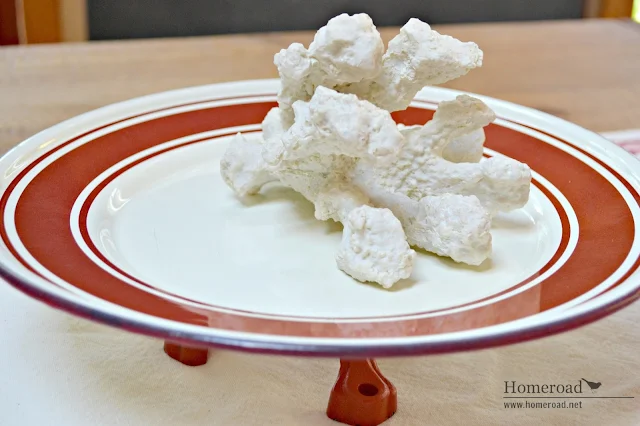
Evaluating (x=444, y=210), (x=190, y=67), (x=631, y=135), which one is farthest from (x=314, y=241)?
(x=190, y=67)

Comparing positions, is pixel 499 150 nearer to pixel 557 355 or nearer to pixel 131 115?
pixel 557 355

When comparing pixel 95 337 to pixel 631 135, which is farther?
pixel 631 135

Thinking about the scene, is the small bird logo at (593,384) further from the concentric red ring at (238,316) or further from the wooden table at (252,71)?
the wooden table at (252,71)

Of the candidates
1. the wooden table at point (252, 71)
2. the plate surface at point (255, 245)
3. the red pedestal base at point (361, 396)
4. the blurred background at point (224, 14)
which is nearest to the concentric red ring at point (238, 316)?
the plate surface at point (255, 245)

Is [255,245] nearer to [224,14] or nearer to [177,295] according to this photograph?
[177,295]

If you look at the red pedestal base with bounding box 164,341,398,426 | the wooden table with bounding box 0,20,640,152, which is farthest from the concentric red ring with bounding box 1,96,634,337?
the wooden table with bounding box 0,20,640,152

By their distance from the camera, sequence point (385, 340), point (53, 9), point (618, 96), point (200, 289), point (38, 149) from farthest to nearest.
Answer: point (53, 9) < point (618, 96) < point (38, 149) < point (200, 289) < point (385, 340)
